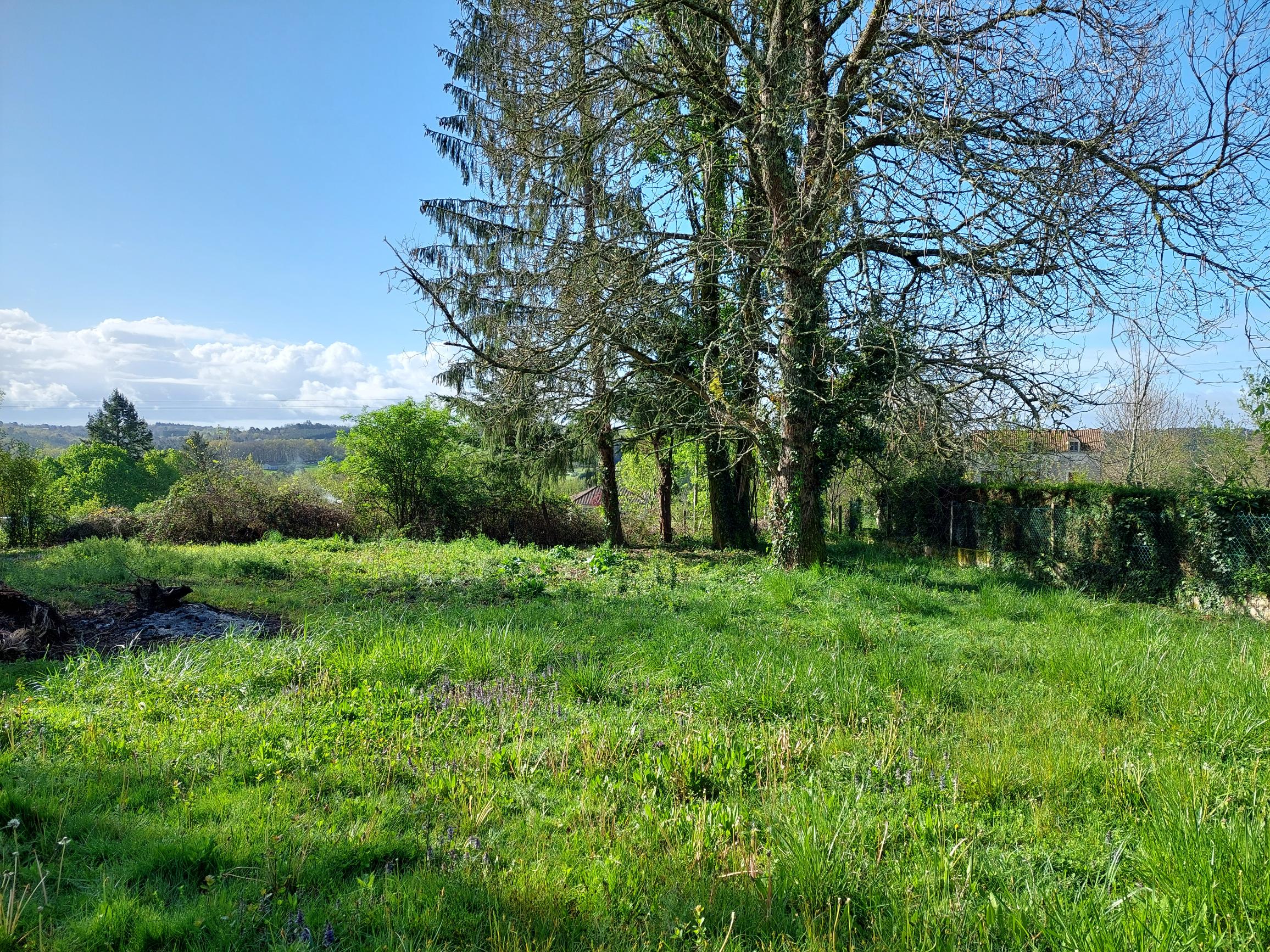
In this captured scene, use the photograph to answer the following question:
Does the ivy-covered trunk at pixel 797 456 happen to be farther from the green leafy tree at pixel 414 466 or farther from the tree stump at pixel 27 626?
the green leafy tree at pixel 414 466

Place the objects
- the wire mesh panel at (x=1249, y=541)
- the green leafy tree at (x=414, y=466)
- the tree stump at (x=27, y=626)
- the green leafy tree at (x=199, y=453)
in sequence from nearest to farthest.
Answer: the tree stump at (x=27, y=626)
the wire mesh panel at (x=1249, y=541)
the green leafy tree at (x=414, y=466)
the green leafy tree at (x=199, y=453)

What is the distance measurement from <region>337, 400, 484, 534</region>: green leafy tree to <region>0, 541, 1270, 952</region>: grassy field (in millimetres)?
14293

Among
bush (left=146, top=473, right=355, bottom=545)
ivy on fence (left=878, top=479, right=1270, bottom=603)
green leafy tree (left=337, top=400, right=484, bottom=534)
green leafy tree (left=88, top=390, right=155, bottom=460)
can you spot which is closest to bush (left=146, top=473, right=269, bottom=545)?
bush (left=146, top=473, right=355, bottom=545)

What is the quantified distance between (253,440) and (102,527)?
380 feet

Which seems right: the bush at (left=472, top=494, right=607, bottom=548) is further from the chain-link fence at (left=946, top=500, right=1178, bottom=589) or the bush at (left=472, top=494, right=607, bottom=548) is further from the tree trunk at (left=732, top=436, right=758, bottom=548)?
the chain-link fence at (left=946, top=500, right=1178, bottom=589)

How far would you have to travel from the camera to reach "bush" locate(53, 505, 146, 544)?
1894 centimetres

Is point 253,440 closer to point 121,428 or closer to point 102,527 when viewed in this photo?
point 121,428

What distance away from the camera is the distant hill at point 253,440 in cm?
3183

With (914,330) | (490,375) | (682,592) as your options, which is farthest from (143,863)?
(490,375)

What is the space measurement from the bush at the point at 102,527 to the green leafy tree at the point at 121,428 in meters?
50.0

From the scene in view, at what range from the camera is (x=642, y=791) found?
3127 millimetres

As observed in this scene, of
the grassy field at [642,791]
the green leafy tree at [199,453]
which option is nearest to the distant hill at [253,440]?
the green leafy tree at [199,453]

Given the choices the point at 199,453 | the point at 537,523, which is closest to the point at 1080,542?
the point at 537,523

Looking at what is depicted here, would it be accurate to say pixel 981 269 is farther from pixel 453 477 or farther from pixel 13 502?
pixel 13 502
